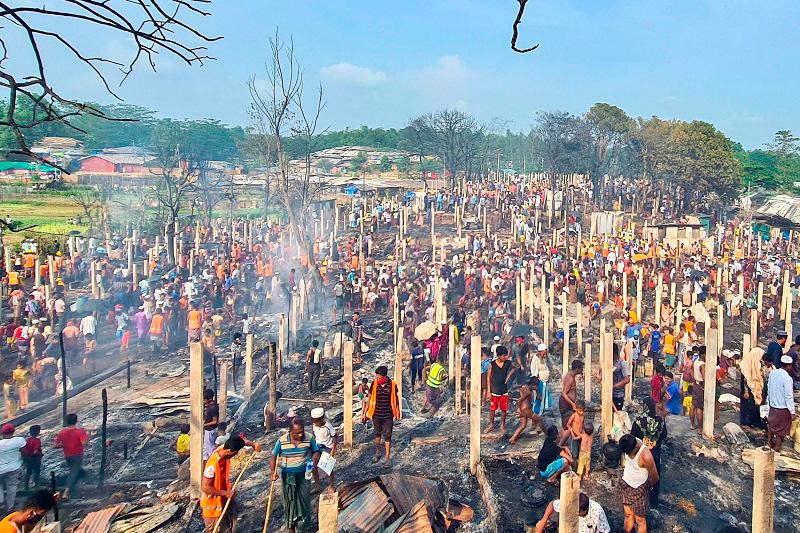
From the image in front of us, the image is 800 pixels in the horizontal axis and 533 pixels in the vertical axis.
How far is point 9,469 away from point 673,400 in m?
9.30

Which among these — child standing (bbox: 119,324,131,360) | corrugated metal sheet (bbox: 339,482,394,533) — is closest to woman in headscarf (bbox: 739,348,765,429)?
corrugated metal sheet (bbox: 339,482,394,533)

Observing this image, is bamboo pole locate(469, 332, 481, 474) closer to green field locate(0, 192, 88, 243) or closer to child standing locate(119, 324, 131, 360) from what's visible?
child standing locate(119, 324, 131, 360)

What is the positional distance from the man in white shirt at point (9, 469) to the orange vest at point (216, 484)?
8.97ft

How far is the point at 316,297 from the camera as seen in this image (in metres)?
20.5

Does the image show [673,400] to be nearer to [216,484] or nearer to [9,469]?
[216,484]

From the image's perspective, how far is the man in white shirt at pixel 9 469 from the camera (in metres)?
7.40

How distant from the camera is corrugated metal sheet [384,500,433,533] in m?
6.00

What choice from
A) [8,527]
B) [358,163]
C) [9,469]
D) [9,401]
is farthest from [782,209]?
[8,527]

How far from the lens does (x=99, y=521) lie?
7.04 m

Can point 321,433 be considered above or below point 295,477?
above

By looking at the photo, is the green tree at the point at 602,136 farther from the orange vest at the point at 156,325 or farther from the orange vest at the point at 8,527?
the orange vest at the point at 8,527

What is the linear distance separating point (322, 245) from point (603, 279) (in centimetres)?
1176

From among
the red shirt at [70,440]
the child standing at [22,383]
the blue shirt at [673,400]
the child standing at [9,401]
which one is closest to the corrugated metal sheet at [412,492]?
the red shirt at [70,440]

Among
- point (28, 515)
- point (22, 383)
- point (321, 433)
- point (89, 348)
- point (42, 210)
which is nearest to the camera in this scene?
point (28, 515)
